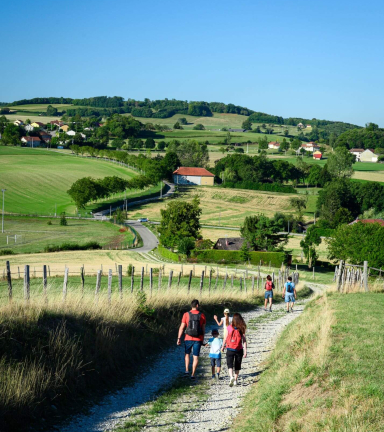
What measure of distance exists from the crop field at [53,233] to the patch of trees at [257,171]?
65431 mm

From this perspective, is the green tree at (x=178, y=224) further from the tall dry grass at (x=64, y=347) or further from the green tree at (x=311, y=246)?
the tall dry grass at (x=64, y=347)

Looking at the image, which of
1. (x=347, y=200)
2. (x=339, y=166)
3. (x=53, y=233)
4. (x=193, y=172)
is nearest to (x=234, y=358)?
(x=53, y=233)

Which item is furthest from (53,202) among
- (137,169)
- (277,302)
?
(277,302)

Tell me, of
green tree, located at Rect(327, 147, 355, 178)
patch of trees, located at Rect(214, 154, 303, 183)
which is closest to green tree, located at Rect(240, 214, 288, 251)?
patch of trees, located at Rect(214, 154, 303, 183)

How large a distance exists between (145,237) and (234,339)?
234 feet

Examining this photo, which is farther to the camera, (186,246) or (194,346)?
(186,246)

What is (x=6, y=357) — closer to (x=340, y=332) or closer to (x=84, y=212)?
(x=340, y=332)

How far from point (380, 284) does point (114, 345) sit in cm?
2046

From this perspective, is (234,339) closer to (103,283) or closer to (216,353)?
(216,353)

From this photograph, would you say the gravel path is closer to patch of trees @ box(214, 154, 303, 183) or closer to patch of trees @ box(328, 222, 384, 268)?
patch of trees @ box(328, 222, 384, 268)

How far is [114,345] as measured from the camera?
41.0ft

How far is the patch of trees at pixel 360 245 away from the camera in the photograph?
1937 inches

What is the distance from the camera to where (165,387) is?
1167cm


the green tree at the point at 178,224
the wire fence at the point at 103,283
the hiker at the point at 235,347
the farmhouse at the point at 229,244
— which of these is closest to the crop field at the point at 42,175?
the green tree at the point at 178,224
